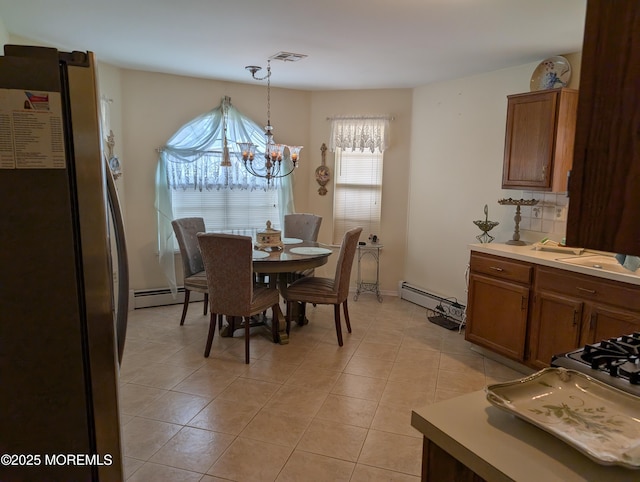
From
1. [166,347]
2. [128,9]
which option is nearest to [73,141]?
[128,9]

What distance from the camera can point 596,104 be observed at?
684 millimetres

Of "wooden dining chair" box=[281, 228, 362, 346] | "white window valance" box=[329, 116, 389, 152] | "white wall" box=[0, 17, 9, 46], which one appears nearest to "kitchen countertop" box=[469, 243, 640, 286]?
"wooden dining chair" box=[281, 228, 362, 346]

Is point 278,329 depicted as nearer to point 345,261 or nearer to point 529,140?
point 345,261

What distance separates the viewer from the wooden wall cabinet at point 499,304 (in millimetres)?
3152

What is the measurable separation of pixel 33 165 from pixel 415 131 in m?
4.39

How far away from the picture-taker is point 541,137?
325 centimetres

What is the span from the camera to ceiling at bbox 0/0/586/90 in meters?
2.58

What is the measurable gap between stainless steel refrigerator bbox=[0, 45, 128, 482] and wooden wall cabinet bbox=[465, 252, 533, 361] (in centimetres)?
283

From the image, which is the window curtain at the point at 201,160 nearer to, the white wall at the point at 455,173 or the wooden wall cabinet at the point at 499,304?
the white wall at the point at 455,173

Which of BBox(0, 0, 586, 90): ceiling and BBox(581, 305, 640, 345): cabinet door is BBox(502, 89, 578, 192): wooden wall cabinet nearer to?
BBox(0, 0, 586, 90): ceiling

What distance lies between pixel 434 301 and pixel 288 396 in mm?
2461

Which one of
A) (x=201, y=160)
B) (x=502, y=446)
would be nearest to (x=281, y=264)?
(x=201, y=160)

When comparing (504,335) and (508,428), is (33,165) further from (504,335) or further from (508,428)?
(504,335)

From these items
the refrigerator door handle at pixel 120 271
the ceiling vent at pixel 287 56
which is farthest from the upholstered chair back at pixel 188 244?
the refrigerator door handle at pixel 120 271
